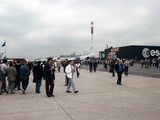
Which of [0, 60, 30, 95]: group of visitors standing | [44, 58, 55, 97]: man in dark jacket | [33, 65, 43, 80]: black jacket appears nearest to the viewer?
[44, 58, 55, 97]: man in dark jacket

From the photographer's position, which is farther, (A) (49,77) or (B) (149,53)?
(B) (149,53)

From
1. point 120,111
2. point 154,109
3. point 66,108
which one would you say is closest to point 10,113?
point 66,108

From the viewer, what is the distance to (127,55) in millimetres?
81312

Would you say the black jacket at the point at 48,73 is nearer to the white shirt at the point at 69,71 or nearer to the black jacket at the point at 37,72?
the white shirt at the point at 69,71

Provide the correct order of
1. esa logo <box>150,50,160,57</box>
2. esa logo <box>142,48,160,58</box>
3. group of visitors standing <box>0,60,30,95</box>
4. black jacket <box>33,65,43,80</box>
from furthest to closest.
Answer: esa logo <box>150,50,160,57</box>
esa logo <box>142,48,160,58</box>
black jacket <box>33,65,43,80</box>
group of visitors standing <box>0,60,30,95</box>

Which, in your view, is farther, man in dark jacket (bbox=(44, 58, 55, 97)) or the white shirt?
the white shirt

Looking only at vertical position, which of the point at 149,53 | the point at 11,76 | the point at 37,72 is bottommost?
the point at 11,76

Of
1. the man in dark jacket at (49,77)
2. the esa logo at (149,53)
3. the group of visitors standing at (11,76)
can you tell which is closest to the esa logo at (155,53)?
the esa logo at (149,53)

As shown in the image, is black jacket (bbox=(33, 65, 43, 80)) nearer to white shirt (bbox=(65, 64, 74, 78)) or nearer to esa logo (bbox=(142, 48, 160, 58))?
white shirt (bbox=(65, 64, 74, 78))

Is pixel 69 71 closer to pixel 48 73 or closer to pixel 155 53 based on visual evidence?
pixel 48 73

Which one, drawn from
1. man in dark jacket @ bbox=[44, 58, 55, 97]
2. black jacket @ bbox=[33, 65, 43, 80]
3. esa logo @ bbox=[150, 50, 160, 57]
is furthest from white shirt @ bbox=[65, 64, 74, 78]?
esa logo @ bbox=[150, 50, 160, 57]

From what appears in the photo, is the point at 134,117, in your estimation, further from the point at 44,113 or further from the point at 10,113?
the point at 10,113

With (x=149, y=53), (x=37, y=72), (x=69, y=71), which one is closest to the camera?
(x=69, y=71)

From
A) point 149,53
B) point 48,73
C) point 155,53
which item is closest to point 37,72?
point 48,73
